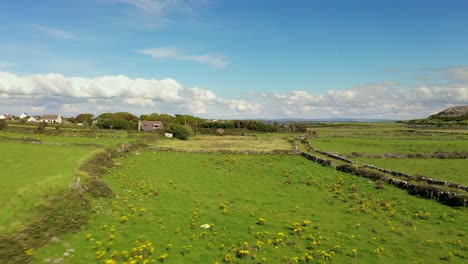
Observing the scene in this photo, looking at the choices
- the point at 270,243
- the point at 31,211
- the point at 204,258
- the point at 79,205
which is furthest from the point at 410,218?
the point at 31,211

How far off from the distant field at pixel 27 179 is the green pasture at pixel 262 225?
3.43m

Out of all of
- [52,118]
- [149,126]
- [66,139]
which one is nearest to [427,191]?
[66,139]

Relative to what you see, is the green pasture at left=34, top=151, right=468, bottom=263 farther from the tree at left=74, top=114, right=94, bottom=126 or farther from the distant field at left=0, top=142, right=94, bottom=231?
the tree at left=74, top=114, right=94, bottom=126

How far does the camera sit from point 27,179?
24453 mm

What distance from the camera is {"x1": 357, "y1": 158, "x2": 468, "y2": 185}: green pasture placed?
1296 inches

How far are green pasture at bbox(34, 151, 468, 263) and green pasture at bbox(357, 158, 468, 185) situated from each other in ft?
29.0

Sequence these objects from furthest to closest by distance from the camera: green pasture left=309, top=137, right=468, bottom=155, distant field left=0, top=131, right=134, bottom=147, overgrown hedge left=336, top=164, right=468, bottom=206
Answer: distant field left=0, top=131, right=134, bottom=147, green pasture left=309, top=137, right=468, bottom=155, overgrown hedge left=336, top=164, right=468, bottom=206

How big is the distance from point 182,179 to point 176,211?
1137cm

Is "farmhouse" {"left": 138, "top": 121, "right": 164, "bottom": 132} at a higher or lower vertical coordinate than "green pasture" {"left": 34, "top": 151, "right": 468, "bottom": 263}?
higher

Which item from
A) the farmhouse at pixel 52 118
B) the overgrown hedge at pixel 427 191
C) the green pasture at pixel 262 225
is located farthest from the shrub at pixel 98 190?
the farmhouse at pixel 52 118

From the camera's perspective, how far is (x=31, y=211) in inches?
669

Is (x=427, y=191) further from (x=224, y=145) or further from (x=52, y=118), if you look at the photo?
(x=52, y=118)

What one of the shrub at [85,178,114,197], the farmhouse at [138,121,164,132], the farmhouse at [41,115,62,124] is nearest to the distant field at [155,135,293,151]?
the farmhouse at [138,121,164,132]

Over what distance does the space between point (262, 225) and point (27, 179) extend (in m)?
18.9
